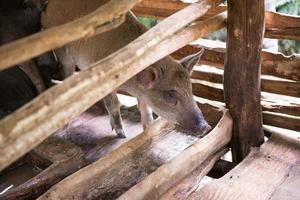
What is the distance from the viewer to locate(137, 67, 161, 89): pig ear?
3.76m

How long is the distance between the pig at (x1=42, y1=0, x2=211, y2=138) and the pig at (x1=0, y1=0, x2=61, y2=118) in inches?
21.2

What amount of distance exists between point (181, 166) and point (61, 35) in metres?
1.77

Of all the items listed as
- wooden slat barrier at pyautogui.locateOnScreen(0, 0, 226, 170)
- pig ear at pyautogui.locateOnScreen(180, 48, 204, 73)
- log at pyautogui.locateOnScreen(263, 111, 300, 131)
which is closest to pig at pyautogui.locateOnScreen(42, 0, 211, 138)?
pig ear at pyautogui.locateOnScreen(180, 48, 204, 73)

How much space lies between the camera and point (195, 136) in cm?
402

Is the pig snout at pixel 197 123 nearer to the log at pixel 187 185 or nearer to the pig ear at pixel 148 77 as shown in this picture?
the log at pixel 187 185

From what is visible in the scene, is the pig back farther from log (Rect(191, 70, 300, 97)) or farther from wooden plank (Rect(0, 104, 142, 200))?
log (Rect(191, 70, 300, 97))

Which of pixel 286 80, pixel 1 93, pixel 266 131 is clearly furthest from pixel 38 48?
pixel 1 93

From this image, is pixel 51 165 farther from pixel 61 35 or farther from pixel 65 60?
pixel 61 35

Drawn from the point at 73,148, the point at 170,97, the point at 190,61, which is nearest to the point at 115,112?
the point at 73,148

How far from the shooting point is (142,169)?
3.57 metres

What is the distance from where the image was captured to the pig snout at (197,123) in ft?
12.6

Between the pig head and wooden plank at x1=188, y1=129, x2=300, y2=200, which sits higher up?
the pig head

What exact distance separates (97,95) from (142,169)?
5.42ft

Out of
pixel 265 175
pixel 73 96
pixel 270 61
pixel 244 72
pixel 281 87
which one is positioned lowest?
pixel 265 175
